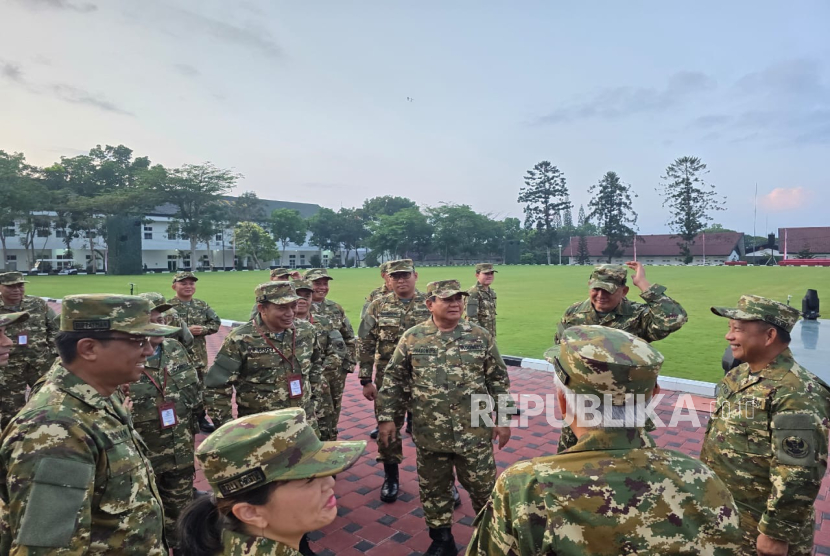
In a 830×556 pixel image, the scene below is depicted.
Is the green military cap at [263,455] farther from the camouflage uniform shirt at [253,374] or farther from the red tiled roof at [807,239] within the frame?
the red tiled roof at [807,239]

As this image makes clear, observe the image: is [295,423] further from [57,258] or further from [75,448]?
[57,258]

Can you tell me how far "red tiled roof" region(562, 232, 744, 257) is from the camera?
6406cm

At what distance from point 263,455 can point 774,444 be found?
2410 mm

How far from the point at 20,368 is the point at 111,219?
44424mm

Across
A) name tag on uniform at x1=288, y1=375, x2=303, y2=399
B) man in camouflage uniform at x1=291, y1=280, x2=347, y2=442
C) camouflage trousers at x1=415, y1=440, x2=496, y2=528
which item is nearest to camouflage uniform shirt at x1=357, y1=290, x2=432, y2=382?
man in camouflage uniform at x1=291, y1=280, x2=347, y2=442

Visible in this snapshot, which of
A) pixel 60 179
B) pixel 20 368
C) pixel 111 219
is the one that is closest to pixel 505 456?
pixel 20 368

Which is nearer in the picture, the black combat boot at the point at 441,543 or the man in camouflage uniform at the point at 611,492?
the man in camouflage uniform at the point at 611,492

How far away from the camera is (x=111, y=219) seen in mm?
43812

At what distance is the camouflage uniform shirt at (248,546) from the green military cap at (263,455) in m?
0.12

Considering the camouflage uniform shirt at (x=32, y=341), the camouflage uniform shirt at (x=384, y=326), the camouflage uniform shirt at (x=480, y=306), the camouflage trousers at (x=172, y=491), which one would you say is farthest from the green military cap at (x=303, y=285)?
the camouflage uniform shirt at (x=480, y=306)

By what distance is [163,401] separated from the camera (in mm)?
3404

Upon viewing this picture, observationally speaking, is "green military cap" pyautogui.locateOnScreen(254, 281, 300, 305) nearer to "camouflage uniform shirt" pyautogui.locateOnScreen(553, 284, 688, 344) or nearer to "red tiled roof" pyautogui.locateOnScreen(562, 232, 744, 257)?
"camouflage uniform shirt" pyautogui.locateOnScreen(553, 284, 688, 344)

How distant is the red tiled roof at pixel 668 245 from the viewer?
64.1m

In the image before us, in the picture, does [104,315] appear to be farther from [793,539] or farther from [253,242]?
[253,242]
